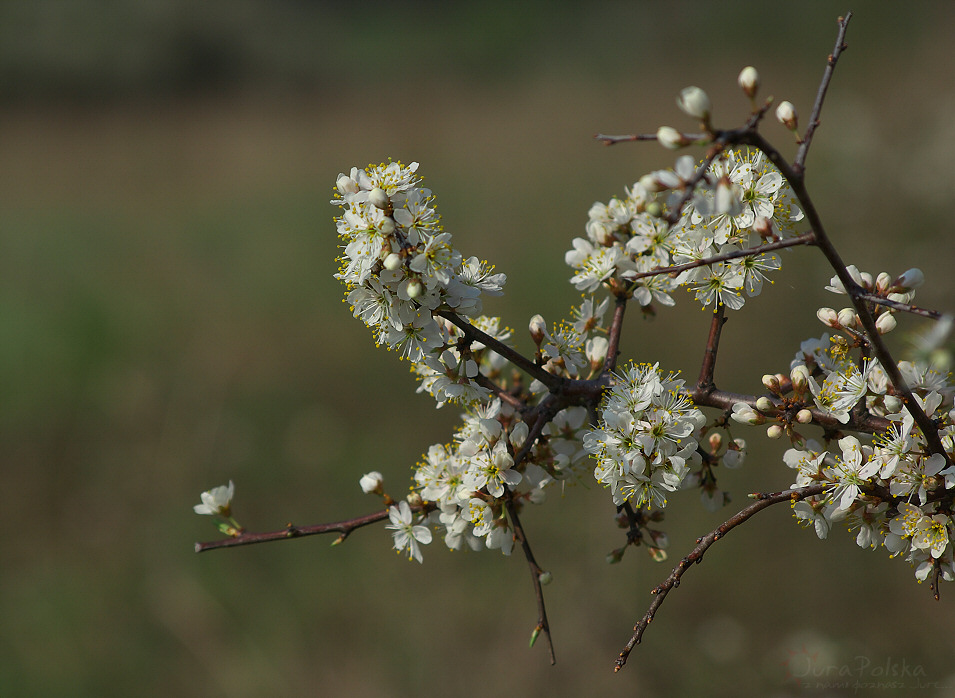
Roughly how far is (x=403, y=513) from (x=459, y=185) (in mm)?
7585

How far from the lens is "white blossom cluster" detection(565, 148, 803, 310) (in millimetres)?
1322

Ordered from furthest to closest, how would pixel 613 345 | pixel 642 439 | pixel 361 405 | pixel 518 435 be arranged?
pixel 361 405, pixel 613 345, pixel 518 435, pixel 642 439

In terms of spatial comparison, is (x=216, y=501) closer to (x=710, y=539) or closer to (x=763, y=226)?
(x=710, y=539)

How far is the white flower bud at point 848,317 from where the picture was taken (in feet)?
4.21

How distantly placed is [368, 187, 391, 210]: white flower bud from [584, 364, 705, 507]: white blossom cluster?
0.56m

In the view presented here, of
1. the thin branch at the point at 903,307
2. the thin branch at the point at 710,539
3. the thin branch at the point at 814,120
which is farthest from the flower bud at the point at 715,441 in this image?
the thin branch at the point at 814,120

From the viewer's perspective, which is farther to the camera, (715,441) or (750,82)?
(715,441)

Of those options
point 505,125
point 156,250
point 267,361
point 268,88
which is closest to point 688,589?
point 267,361

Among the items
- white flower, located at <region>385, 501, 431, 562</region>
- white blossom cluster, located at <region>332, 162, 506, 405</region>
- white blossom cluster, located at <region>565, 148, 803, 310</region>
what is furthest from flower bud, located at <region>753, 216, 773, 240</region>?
white flower, located at <region>385, 501, 431, 562</region>

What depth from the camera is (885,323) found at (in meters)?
1.29

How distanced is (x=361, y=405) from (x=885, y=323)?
15.1 feet

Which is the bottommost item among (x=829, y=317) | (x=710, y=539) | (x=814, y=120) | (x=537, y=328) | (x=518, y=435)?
(x=710, y=539)

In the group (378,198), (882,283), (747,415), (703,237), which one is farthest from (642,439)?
(378,198)

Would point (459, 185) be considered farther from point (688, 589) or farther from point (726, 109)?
point (688, 589)
